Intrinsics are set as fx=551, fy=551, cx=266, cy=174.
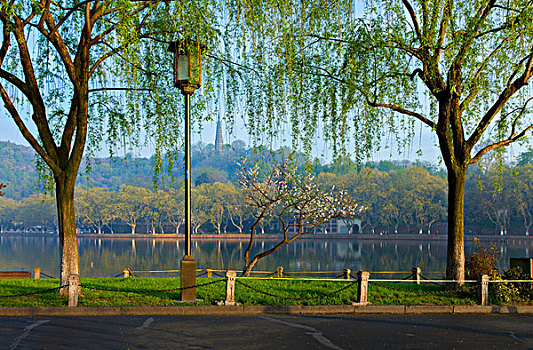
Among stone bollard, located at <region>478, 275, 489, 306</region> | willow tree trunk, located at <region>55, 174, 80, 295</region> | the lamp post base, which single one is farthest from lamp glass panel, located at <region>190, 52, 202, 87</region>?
stone bollard, located at <region>478, 275, 489, 306</region>

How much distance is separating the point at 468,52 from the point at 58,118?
12.1m

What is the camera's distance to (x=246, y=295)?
15453 millimetres

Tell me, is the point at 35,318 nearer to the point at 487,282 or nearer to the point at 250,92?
the point at 250,92

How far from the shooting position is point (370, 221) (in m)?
122

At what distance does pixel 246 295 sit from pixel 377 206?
104 meters

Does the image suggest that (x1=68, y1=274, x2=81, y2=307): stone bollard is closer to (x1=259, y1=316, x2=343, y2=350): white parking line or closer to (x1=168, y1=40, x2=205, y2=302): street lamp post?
(x1=168, y1=40, x2=205, y2=302): street lamp post

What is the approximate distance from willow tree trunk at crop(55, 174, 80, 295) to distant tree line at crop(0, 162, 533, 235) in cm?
6667

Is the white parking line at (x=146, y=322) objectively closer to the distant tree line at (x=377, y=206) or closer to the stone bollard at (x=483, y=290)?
the stone bollard at (x=483, y=290)

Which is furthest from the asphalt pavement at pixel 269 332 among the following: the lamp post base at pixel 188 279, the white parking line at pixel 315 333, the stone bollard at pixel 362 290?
the lamp post base at pixel 188 279

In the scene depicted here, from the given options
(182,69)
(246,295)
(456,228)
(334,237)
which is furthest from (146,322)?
(334,237)

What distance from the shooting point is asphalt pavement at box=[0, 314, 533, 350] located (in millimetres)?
10203

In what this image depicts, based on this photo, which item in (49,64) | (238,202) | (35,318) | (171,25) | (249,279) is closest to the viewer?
(35,318)

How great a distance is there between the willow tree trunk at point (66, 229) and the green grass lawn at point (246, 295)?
638 mm

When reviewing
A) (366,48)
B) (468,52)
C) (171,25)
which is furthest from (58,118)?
(468,52)
